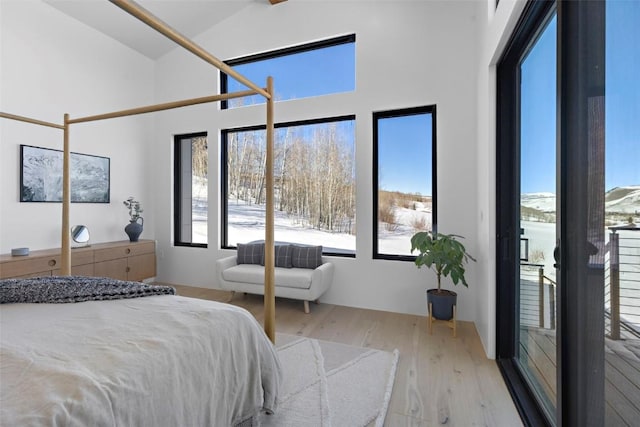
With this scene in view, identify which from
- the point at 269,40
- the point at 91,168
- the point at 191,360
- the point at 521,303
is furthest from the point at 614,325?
the point at 91,168

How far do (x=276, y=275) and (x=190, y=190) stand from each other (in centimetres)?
221

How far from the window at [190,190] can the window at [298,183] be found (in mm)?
405

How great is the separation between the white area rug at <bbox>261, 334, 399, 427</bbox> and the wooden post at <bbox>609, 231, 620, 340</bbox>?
3.70ft

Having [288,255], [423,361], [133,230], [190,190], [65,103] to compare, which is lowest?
[423,361]

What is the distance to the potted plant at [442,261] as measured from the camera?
8.46 feet

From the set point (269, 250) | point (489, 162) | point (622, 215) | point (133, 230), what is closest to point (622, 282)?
point (622, 215)

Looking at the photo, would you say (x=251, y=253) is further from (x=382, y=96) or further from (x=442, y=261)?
(x=382, y=96)

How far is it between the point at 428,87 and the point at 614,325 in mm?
2789

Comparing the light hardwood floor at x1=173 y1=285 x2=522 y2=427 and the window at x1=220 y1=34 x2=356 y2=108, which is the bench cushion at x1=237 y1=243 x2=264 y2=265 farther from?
the window at x1=220 y1=34 x2=356 y2=108

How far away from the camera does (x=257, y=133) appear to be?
4.06 m

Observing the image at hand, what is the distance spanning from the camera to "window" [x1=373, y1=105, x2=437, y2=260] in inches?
128

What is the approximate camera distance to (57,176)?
3418 mm

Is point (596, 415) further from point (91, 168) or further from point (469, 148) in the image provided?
point (91, 168)

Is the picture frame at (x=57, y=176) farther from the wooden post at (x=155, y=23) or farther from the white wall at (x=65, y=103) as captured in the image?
the wooden post at (x=155, y=23)
